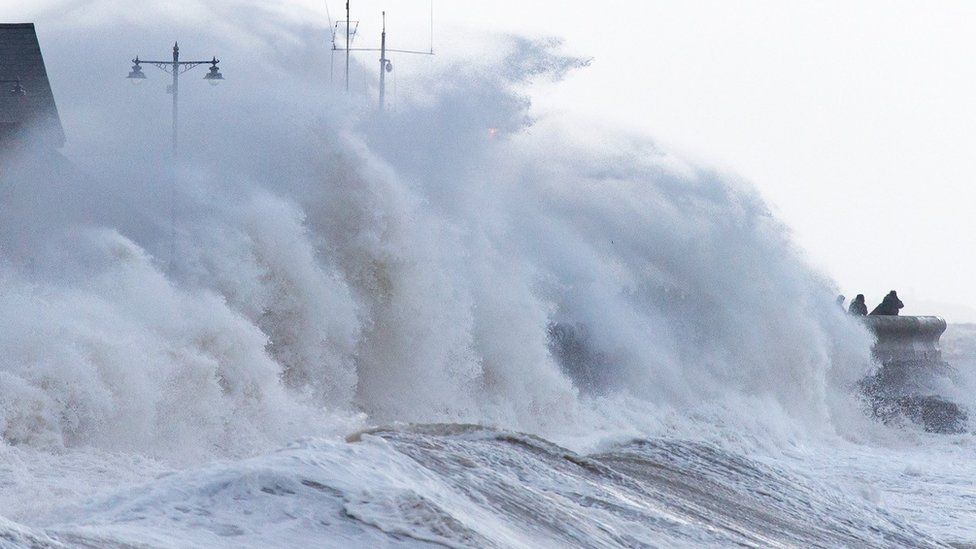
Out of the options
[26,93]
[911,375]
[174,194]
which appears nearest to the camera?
[174,194]

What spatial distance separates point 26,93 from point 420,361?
10342mm

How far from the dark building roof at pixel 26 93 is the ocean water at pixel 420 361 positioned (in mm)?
591

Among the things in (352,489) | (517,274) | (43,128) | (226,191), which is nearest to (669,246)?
(517,274)

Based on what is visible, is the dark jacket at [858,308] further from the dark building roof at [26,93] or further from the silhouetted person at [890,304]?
the dark building roof at [26,93]

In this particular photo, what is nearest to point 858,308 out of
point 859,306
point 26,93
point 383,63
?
point 859,306

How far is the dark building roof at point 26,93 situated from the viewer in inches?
858

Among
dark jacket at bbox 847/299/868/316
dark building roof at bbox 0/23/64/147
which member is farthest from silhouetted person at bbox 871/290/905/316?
dark building roof at bbox 0/23/64/147

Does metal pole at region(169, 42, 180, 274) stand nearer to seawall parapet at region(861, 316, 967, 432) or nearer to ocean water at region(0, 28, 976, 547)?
ocean water at region(0, 28, 976, 547)

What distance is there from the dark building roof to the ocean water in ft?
1.94

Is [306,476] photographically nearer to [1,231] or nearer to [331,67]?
[1,231]

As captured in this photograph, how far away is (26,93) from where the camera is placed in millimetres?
21531

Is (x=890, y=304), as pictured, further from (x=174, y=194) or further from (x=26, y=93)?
(x=26, y=93)

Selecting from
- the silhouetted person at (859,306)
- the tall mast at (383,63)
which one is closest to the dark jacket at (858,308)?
the silhouetted person at (859,306)

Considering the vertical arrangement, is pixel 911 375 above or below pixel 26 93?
below
